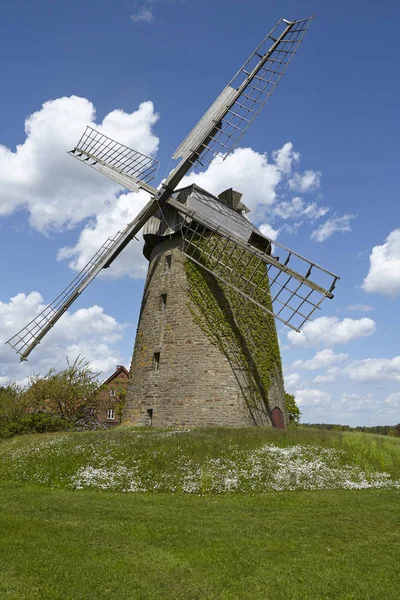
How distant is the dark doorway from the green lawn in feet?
28.9

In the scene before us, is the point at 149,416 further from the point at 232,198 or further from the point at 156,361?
the point at 232,198

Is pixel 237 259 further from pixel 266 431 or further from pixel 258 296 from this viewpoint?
pixel 266 431

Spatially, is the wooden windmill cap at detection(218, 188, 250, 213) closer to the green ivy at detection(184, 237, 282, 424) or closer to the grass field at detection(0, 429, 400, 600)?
the green ivy at detection(184, 237, 282, 424)

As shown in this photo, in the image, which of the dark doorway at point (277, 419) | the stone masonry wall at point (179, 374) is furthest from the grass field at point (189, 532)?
the dark doorway at point (277, 419)

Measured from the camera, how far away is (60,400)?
31.5 m

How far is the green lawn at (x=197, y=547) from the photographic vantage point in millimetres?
7477

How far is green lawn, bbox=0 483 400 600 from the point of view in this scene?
24.5 ft

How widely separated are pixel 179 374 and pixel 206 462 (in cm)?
572

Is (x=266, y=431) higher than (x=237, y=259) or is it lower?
lower

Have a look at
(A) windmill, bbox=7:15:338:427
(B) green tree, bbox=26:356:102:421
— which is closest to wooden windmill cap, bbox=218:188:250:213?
(A) windmill, bbox=7:15:338:427

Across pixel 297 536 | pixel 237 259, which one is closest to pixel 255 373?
pixel 237 259

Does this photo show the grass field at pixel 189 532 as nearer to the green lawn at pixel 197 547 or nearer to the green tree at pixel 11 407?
the green lawn at pixel 197 547

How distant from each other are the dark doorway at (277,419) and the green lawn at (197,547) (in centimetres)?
881

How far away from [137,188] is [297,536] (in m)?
18.2
